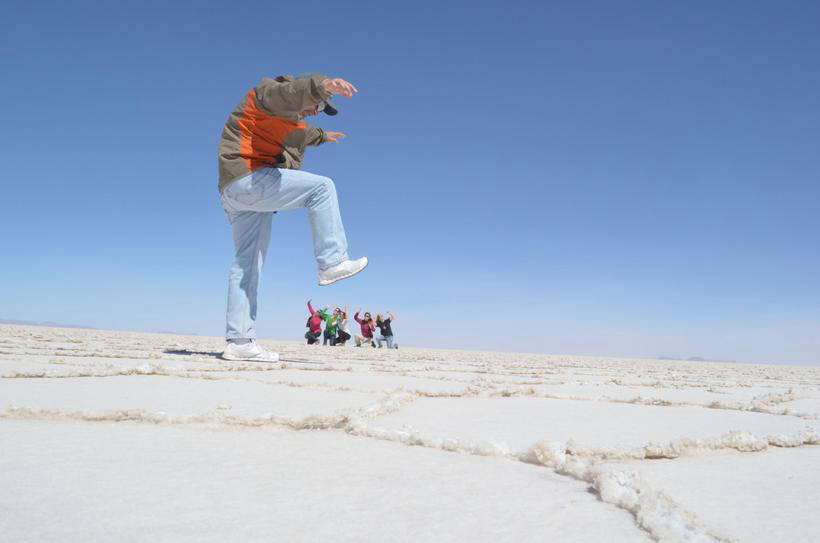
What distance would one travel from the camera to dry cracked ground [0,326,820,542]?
2.39 feet

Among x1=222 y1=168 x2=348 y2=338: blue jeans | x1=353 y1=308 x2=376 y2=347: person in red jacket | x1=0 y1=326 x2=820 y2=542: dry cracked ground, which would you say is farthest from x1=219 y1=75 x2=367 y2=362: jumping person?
x1=353 y1=308 x2=376 y2=347: person in red jacket

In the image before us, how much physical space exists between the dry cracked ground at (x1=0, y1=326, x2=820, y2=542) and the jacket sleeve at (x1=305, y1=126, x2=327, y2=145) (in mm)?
2408

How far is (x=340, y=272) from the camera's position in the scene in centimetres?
343

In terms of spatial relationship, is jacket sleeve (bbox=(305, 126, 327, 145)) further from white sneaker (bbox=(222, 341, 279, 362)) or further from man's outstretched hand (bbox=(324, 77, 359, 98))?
white sneaker (bbox=(222, 341, 279, 362))

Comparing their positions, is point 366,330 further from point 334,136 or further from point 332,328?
point 334,136

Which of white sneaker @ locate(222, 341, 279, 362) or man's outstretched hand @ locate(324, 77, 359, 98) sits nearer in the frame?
man's outstretched hand @ locate(324, 77, 359, 98)

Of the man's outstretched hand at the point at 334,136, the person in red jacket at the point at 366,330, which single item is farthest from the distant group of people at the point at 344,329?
the man's outstretched hand at the point at 334,136

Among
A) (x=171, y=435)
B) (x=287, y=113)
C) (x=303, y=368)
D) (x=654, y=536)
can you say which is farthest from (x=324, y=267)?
(x=654, y=536)

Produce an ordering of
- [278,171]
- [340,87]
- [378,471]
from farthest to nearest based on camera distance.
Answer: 1. [278,171]
2. [340,87]
3. [378,471]

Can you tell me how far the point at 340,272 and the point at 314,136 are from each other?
3.61ft

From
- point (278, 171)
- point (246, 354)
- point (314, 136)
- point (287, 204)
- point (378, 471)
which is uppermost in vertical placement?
point (314, 136)

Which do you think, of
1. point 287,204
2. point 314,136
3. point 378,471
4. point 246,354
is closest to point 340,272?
point 287,204

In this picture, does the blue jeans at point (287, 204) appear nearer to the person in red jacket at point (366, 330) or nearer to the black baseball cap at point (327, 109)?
the black baseball cap at point (327, 109)

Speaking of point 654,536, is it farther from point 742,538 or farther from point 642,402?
point 642,402
